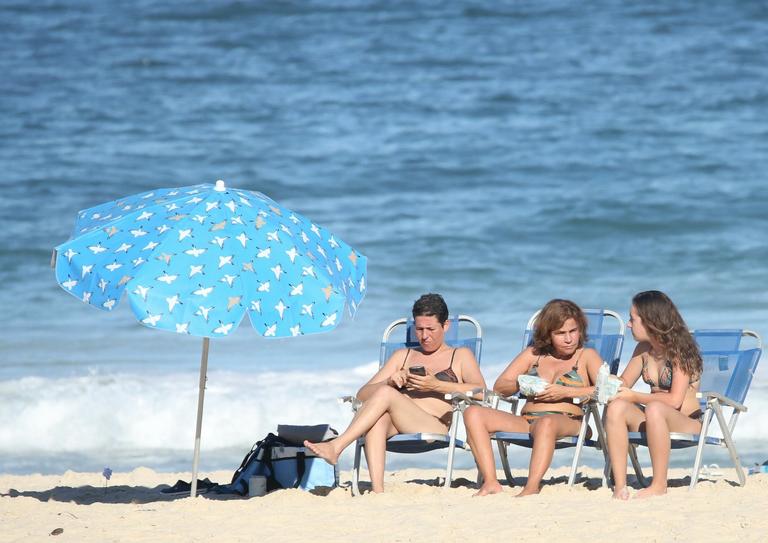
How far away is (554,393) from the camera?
16.7 feet

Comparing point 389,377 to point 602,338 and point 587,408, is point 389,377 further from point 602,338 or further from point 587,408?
point 602,338

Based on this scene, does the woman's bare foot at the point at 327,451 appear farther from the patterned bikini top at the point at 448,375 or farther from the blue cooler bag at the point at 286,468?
the patterned bikini top at the point at 448,375

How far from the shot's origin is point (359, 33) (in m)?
20.2

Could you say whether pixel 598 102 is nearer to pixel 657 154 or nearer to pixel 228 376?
pixel 657 154

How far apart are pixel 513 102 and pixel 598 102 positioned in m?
1.29

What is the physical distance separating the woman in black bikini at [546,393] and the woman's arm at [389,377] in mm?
415

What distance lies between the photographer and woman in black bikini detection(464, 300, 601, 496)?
4.92 metres

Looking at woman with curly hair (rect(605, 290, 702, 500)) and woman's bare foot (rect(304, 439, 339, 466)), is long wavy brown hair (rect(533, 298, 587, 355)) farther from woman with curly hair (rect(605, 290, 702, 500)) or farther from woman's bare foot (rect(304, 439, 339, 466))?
woman's bare foot (rect(304, 439, 339, 466))

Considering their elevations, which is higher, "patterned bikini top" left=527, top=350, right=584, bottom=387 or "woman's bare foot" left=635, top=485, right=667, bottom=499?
"patterned bikini top" left=527, top=350, right=584, bottom=387

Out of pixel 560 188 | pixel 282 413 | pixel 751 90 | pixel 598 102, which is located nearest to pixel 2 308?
pixel 282 413

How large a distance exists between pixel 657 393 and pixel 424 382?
3.37ft

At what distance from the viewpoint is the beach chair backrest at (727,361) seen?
537cm

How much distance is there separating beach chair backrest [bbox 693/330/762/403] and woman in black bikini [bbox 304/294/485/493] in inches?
41.9

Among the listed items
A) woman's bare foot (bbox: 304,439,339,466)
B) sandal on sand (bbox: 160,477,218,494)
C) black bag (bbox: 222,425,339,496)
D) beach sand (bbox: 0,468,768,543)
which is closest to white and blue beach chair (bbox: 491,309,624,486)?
beach sand (bbox: 0,468,768,543)
